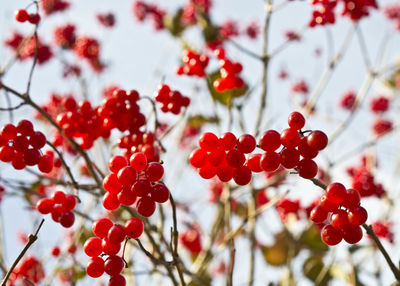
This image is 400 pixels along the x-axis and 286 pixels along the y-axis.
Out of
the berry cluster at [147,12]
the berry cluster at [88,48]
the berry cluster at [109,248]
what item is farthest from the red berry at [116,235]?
the berry cluster at [147,12]

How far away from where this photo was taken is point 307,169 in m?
1.11

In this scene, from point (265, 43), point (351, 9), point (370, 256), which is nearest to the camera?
point (351, 9)

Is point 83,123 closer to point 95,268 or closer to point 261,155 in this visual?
point 95,268

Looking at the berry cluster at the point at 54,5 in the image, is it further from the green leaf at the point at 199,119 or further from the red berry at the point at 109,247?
the red berry at the point at 109,247

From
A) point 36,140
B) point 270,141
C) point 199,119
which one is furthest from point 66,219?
point 199,119

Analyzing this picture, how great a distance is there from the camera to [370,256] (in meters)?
3.03

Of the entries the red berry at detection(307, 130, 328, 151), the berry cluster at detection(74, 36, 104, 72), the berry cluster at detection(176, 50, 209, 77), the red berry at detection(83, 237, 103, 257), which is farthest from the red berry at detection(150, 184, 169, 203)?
the berry cluster at detection(74, 36, 104, 72)

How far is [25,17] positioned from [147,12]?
3.51 meters

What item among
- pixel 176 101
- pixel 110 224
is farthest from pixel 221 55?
pixel 110 224

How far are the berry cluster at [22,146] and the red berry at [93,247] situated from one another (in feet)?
1.58

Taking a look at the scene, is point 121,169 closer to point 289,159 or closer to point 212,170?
point 212,170

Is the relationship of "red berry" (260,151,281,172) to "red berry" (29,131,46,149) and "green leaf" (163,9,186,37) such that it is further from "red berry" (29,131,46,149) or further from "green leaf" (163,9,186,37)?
"green leaf" (163,9,186,37)

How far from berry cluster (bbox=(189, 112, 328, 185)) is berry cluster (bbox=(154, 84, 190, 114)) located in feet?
2.37

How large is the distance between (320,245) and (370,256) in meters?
0.38
